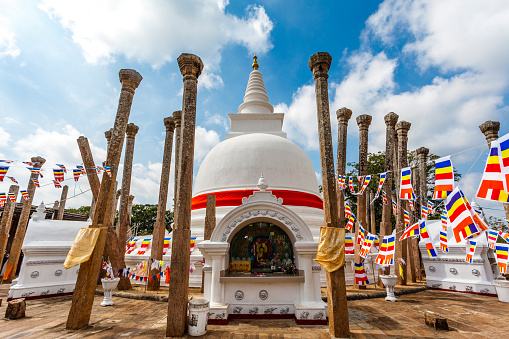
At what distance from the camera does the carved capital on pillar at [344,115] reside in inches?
542

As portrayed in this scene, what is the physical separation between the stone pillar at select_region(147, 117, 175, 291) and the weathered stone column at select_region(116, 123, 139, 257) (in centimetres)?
135

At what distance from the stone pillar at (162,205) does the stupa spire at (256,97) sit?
736 cm

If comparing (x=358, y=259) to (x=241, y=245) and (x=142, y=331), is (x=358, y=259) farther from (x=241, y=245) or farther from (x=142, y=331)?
(x=142, y=331)

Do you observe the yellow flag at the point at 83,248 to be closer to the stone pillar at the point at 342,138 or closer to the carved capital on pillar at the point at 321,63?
the carved capital on pillar at the point at 321,63

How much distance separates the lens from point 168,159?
1334 cm

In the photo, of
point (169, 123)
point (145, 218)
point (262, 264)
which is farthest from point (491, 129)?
point (145, 218)

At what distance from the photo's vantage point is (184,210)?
262 inches

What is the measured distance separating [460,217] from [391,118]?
28.2 feet

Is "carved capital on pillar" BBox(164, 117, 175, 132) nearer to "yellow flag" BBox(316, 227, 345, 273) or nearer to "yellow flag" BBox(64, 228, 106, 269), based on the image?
"yellow flag" BBox(64, 228, 106, 269)

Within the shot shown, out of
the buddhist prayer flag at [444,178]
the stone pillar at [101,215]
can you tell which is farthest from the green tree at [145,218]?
the buddhist prayer flag at [444,178]

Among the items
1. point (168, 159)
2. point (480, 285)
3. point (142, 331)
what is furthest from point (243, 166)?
point (480, 285)

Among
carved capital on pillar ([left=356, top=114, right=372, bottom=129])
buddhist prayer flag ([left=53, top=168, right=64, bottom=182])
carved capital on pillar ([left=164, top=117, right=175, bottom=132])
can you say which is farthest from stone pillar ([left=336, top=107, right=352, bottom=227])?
buddhist prayer flag ([left=53, top=168, right=64, bottom=182])

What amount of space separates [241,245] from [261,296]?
1836mm

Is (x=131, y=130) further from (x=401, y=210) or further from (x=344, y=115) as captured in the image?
(x=401, y=210)
